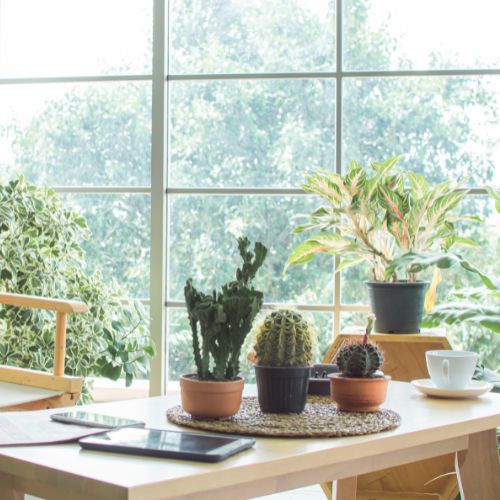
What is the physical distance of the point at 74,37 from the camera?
456 centimetres

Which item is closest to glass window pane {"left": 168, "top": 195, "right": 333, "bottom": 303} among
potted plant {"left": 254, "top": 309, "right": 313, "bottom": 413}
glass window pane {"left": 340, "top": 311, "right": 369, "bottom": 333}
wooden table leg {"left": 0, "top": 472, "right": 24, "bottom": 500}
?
glass window pane {"left": 340, "top": 311, "right": 369, "bottom": 333}

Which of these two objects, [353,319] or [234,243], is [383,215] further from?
[234,243]

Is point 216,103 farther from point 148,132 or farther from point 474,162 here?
point 474,162

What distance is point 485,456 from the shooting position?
203cm

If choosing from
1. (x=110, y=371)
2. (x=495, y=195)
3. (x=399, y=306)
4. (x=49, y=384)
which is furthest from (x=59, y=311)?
(x=495, y=195)

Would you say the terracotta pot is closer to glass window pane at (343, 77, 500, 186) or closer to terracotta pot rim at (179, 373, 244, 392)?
terracotta pot rim at (179, 373, 244, 392)

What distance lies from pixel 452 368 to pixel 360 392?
0.35m

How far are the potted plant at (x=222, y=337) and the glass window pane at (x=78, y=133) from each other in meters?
2.74

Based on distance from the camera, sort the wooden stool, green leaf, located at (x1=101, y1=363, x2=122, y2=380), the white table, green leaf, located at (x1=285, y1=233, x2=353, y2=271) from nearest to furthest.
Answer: the white table → the wooden stool → green leaf, located at (x1=285, y1=233, x2=353, y2=271) → green leaf, located at (x1=101, y1=363, x2=122, y2=380)

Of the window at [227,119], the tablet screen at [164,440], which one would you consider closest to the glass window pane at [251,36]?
the window at [227,119]

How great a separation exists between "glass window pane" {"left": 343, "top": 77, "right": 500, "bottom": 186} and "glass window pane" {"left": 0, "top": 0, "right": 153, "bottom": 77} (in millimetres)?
1115

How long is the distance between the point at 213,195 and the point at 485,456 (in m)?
2.56

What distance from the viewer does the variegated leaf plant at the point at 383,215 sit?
3.51 metres

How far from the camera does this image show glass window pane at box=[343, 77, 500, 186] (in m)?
4.16
